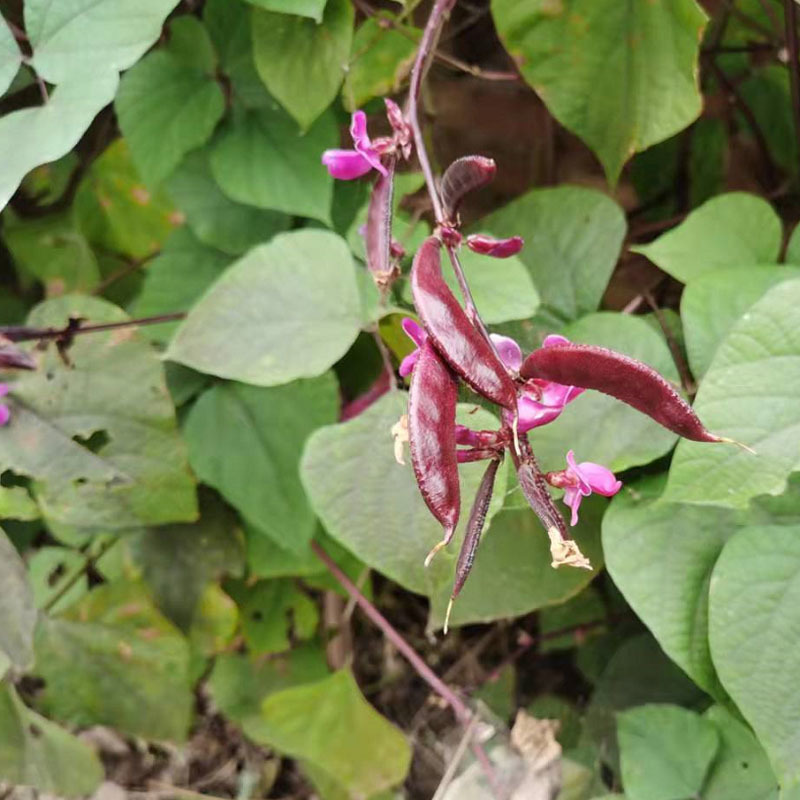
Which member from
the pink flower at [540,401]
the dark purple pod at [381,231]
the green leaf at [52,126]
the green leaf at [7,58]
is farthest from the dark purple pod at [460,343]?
the green leaf at [7,58]

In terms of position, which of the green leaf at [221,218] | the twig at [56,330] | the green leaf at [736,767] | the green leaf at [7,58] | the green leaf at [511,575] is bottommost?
the green leaf at [736,767]

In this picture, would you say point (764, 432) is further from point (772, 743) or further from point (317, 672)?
point (317, 672)

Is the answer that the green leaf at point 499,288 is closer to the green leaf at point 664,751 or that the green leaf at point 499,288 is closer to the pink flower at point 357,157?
the pink flower at point 357,157

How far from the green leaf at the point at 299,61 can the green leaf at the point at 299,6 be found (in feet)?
0.22

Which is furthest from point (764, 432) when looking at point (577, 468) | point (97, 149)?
point (97, 149)

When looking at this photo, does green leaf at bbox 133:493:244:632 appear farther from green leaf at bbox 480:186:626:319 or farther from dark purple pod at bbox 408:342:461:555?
dark purple pod at bbox 408:342:461:555

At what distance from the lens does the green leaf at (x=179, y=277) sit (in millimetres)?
842

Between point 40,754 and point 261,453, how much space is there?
345 mm

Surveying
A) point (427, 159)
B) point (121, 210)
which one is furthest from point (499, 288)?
point (121, 210)

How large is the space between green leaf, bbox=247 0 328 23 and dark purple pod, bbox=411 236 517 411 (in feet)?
0.96

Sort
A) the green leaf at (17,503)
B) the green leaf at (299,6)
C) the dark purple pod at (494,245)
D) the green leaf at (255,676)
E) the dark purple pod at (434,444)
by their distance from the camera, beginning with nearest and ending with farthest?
the dark purple pod at (434,444)
the dark purple pod at (494,245)
the green leaf at (299,6)
the green leaf at (17,503)
the green leaf at (255,676)

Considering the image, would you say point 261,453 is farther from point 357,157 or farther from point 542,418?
point 542,418

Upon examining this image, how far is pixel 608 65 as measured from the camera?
64cm

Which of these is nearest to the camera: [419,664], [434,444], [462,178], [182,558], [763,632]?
[434,444]
